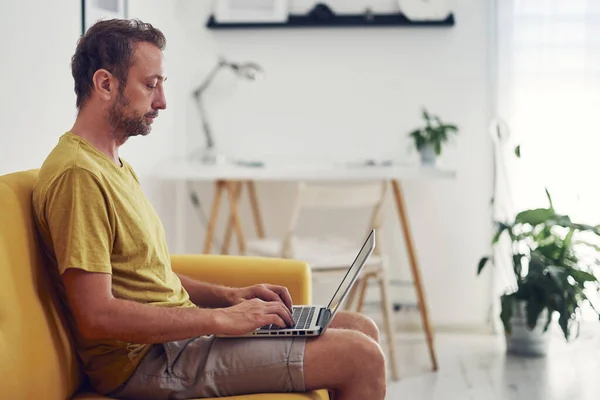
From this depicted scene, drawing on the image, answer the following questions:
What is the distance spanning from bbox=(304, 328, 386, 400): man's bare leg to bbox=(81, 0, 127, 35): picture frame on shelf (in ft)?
4.41

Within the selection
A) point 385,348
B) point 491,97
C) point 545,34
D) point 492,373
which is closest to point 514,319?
point 492,373

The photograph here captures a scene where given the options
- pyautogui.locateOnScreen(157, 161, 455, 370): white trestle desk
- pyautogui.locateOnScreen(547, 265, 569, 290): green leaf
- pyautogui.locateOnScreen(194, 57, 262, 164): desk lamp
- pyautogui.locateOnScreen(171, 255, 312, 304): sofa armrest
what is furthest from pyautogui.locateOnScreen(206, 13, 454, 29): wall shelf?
pyautogui.locateOnScreen(171, 255, 312, 304): sofa armrest

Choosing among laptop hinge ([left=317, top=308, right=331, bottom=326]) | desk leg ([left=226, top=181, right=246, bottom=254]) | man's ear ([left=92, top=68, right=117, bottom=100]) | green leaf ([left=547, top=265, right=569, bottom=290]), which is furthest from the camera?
desk leg ([left=226, top=181, right=246, bottom=254])

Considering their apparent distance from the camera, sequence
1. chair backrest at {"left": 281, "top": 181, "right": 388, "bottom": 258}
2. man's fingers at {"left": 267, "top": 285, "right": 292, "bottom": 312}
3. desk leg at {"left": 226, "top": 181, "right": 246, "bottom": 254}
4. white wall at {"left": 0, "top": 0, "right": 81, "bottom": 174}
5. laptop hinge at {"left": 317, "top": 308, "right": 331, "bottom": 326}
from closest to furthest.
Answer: laptop hinge at {"left": 317, "top": 308, "right": 331, "bottom": 326}
man's fingers at {"left": 267, "top": 285, "right": 292, "bottom": 312}
white wall at {"left": 0, "top": 0, "right": 81, "bottom": 174}
chair backrest at {"left": 281, "top": 181, "right": 388, "bottom": 258}
desk leg at {"left": 226, "top": 181, "right": 246, "bottom": 254}

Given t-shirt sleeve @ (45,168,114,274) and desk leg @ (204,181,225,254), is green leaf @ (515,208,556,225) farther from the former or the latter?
t-shirt sleeve @ (45,168,114,274)

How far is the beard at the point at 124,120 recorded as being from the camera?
1.68 meters

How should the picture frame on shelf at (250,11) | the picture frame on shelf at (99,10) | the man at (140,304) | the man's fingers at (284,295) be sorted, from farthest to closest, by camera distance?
the picture frame on shelf at (250,11) < the picture frame on shelf at (99,10) < the man's fingers at (284,295) < the man at (140,304)

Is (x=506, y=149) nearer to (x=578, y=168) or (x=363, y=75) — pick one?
(x=578, y=168)

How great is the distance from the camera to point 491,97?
3.90m

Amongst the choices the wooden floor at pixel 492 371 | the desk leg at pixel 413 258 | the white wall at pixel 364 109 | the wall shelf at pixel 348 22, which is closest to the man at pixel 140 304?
the wooden floor at pixel 492 371

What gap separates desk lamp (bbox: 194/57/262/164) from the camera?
380 cm

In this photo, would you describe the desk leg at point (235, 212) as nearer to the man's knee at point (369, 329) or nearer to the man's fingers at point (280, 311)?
the man's knee at point (369, 329)

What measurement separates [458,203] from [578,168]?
1.86 feet

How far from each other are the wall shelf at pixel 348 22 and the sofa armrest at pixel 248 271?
6.30ft
